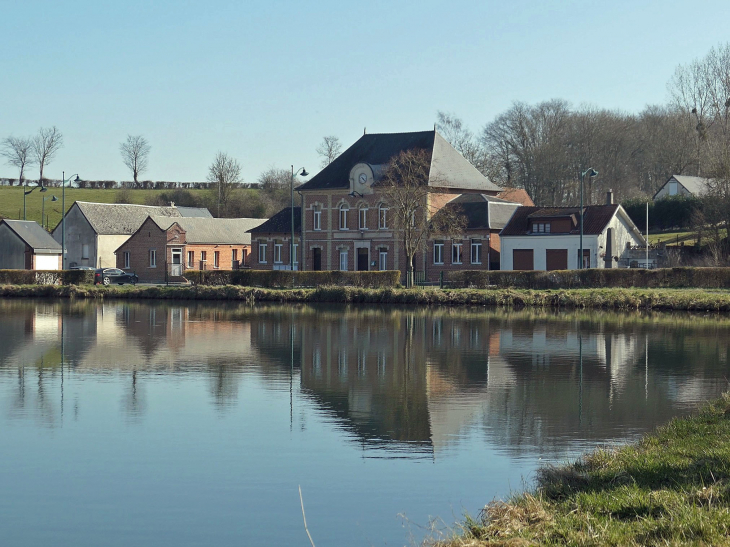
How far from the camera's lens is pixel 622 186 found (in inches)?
3233

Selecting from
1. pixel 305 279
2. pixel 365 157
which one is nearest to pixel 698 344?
pixel 305 279

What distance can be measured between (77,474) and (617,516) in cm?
647

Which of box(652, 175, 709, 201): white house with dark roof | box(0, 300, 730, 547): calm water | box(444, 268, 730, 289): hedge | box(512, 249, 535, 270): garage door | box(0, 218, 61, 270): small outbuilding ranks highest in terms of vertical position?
box(652, 175, 709, 201): white house with dark roof

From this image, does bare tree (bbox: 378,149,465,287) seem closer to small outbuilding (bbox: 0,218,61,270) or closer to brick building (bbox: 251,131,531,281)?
brick building (bbox: 251,131,531,281)

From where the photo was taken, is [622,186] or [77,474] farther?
[622,186]

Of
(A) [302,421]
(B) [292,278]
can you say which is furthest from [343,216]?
(A) [302,421]

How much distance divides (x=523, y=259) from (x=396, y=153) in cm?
1160

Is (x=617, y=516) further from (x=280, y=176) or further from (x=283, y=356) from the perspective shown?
(x=280, y=176)

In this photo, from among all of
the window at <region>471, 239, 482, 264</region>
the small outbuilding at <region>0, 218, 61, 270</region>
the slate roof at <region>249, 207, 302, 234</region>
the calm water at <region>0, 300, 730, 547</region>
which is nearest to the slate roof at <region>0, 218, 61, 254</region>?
the small outbuilding at <region>0, 218, 61, 270</region>

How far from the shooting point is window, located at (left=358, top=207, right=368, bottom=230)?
60781 millimetres

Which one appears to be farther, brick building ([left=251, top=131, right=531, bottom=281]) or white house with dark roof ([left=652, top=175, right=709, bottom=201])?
white house with dark roof ([left=652, top=175, right=709, bottom=201])

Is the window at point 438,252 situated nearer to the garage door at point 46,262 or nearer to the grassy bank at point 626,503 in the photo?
the garage door at point 46,262

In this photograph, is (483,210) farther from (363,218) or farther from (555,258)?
(363,218)

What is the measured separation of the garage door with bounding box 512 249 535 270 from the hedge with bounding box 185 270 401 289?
1085cm
